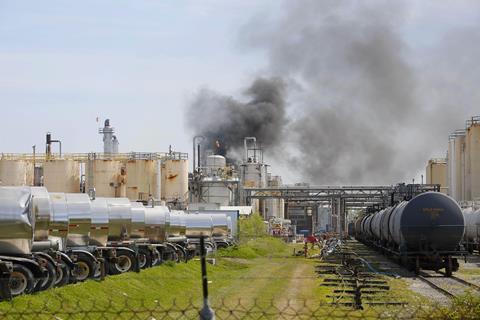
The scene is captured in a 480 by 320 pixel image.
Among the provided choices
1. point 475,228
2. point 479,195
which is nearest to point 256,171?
point 479,195

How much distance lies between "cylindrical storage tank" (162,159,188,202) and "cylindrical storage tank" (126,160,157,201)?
7.96 feet

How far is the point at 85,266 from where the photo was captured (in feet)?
88.7

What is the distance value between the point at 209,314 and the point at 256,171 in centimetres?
9524

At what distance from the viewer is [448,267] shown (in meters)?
35.8

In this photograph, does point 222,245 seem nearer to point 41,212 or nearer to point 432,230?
point 432,230

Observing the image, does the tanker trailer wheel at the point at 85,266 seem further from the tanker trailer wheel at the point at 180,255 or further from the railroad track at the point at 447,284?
the tanker trailer wheel at the point at 180,255

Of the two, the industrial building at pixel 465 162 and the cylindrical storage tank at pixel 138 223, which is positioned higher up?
the industrial building at pixel 465 162

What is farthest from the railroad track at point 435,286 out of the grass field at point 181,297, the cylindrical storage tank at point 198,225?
the cylindrical storage tank at point 198,225

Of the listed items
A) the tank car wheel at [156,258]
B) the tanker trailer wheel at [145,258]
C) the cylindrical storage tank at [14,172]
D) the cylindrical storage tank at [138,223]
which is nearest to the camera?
the tanker trailer wheel at [145,258]

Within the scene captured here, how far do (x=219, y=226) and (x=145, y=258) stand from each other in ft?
67.5

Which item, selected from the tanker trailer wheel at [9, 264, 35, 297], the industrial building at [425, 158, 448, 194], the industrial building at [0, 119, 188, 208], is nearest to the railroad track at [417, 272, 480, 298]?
the tanker trailer wheel at [9, 264, 35, 297]

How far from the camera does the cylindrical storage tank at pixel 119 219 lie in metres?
31.5

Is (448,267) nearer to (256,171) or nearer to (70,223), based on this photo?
(70,223)

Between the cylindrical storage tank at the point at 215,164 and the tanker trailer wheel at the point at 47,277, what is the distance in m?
69.3
